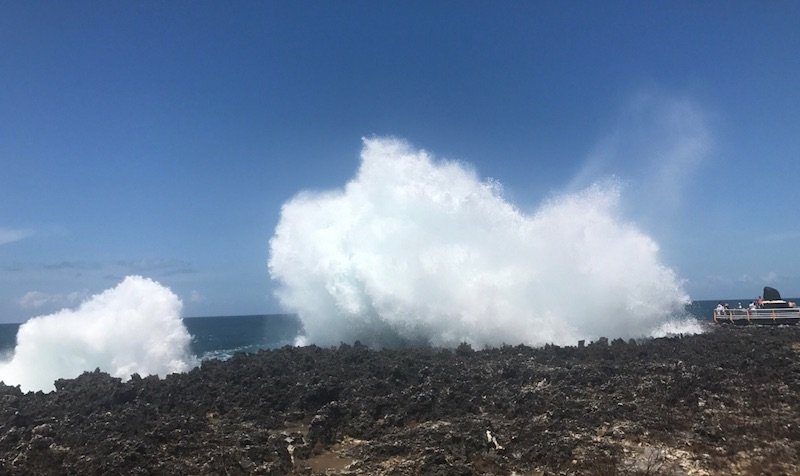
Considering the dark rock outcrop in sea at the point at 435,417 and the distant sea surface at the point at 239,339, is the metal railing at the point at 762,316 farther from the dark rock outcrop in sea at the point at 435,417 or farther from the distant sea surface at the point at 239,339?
the dark rock outcrop in sea at the point at 435,417

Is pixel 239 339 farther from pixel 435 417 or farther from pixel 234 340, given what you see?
pixel 435 417

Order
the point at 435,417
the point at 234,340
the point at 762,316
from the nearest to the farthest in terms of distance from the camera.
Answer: the point at 435,417
the point at 762,316
the point at 234,340

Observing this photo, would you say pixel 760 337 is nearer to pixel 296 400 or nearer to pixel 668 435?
pixel 668 435

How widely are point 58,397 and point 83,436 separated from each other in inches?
239

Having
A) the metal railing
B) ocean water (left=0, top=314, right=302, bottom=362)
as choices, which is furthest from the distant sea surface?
the metal railing

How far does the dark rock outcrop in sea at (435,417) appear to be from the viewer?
11.4 meters

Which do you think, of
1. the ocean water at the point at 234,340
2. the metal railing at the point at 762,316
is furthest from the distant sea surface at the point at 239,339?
the metal railing at the point at 762,316

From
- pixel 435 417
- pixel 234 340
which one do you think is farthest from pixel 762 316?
pixel 234 340

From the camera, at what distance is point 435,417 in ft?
47.5

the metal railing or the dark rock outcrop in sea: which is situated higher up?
the metal railing

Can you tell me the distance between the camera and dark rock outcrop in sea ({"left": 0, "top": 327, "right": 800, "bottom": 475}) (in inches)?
449

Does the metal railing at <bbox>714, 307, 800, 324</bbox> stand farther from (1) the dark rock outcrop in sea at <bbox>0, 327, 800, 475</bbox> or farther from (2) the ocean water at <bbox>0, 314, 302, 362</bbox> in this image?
(2) the ocean water at <bbox>0, 314, 302, 362</bbox>

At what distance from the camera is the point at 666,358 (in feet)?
63.7

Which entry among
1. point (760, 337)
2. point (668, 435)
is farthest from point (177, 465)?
point (760, 337)
